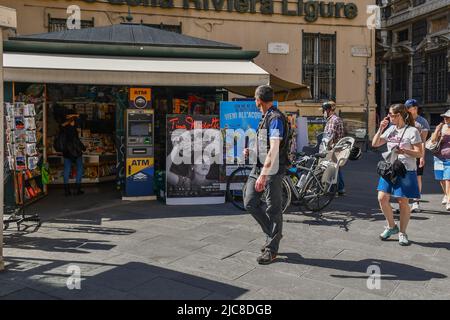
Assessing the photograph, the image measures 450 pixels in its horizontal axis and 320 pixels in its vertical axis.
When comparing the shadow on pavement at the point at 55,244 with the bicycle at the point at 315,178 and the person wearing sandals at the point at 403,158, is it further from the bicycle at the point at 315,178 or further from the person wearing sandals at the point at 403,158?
the person wearing sandals at the point at 403,158

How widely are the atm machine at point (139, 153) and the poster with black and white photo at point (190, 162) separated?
616mm

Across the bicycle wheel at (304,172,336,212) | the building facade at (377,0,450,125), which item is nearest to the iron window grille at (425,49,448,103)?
the building facade at (377,0,450,125)

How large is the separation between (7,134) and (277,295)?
14.3ft

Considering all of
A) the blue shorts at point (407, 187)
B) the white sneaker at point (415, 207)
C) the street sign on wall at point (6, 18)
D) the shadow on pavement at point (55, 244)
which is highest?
the street sign on wall at point (6, 18)

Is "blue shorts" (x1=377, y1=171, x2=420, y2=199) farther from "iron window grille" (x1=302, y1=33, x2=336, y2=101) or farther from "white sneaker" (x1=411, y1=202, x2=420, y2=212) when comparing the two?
"iron window grille" (x1=302, y1=33, x2=336, y2=101)

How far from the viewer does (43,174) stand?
851 centimetres

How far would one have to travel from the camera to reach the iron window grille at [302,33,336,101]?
17.7m

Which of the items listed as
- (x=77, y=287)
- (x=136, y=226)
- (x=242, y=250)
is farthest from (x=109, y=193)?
(x=77, y=287)

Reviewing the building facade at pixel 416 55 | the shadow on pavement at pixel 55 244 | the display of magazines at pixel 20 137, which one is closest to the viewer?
the shadow on pavement at pixel 55 244

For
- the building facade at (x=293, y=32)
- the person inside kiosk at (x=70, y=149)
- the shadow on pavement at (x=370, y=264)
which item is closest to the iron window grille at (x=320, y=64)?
the building facade at (x=293, y=32)

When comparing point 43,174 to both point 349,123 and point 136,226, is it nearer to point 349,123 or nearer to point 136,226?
point 136,226

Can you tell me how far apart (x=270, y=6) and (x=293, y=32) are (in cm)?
133

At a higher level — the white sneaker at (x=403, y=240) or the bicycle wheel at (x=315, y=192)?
the bicycle wheel at (x=315, y=192)

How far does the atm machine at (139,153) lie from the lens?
8148mm
